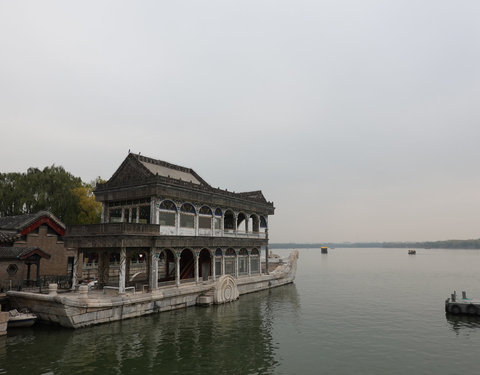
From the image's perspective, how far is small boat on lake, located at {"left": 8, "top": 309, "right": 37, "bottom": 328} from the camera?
Answer: 23469 mm

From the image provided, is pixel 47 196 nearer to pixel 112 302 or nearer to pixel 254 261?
pixel 254 261

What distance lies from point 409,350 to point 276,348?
25.8 ft

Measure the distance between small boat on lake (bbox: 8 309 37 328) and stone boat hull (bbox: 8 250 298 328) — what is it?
2.35 ft

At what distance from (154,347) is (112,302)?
21.6 feet

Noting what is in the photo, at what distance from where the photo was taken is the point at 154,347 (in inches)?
801

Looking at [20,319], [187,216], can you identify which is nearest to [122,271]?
[20,319]

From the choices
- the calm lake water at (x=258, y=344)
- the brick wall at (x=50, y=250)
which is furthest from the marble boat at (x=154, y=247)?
the brick wall at (x=50, y=250)

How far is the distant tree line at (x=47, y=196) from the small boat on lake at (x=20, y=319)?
30.9 metres

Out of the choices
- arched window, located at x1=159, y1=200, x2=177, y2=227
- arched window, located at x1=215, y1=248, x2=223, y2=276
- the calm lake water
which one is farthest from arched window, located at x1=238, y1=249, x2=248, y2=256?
arched window, located at x1=159, y1=200, x2=177, y2=227

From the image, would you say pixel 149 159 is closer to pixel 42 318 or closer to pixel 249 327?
pixel 42 318

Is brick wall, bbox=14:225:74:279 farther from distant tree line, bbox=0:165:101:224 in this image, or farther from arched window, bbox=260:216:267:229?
arched window, bbox=260:216:267:229

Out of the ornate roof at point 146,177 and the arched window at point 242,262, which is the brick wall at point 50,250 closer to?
the ornate roof at point 146,177

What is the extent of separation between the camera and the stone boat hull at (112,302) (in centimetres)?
2356

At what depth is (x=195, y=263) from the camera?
34438mm
